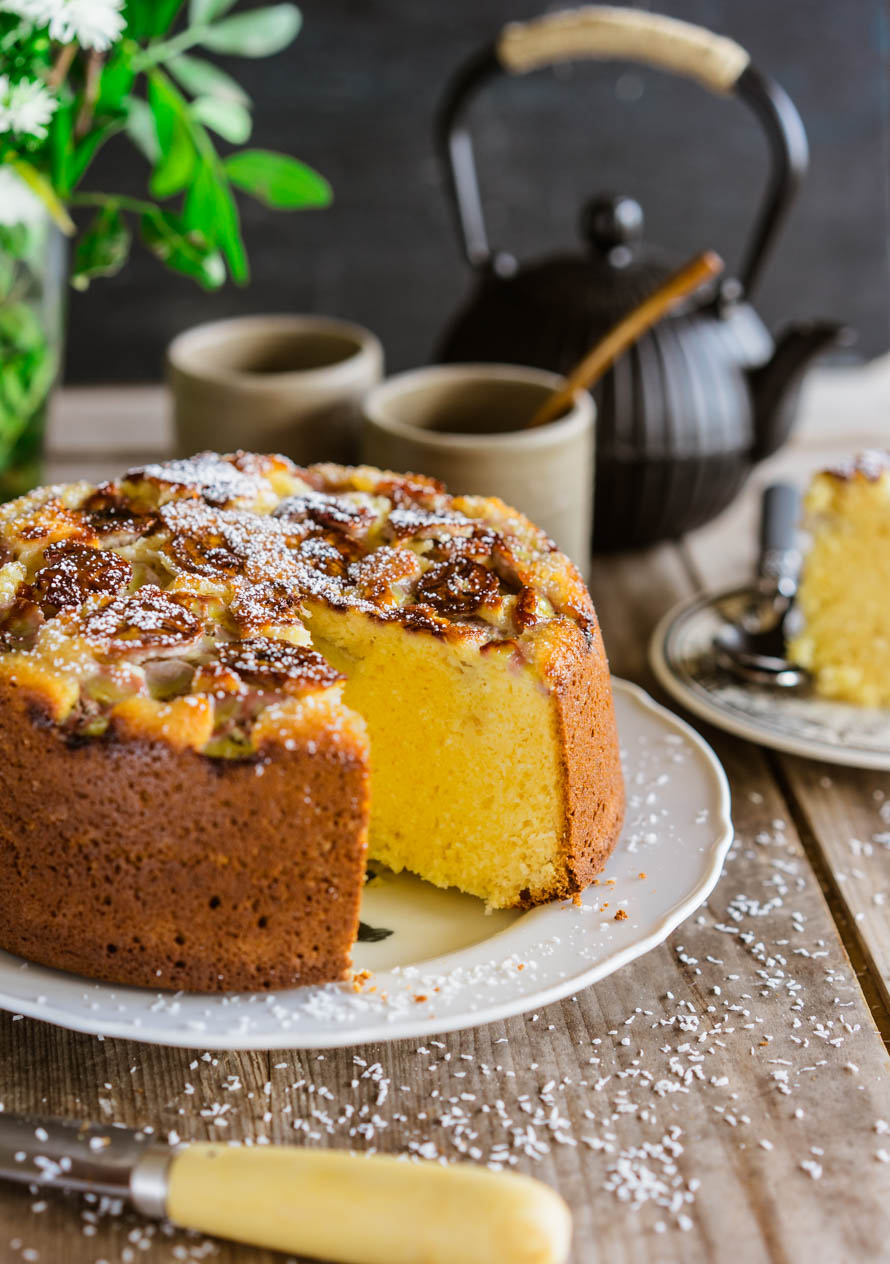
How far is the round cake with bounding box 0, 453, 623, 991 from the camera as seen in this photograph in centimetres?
155

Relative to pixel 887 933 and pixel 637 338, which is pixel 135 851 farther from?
pixel 637 338

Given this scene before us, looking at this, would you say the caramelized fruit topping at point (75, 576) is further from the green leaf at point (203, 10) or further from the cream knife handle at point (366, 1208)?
the green leaf at point (203, 10)

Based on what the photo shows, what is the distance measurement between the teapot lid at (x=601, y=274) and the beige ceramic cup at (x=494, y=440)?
173 mm

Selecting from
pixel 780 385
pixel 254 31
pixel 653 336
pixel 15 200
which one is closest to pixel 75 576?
pixel 15 200

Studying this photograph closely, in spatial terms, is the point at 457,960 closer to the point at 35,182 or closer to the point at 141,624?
the point at 141,624

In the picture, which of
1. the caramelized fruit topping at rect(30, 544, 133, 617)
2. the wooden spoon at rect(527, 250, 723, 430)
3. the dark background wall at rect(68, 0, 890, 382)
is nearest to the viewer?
the caramelized fruit topping at rect(30, 544, 133, 617)

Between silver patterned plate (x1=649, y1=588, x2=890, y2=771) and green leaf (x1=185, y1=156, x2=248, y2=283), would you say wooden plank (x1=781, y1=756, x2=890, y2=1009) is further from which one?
green leaf (x1=185, y1=156, x2=248, y2=283)

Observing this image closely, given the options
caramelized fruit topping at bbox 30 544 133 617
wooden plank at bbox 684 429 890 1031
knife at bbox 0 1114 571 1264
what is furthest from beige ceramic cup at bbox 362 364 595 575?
knife at bbox 0 1114 571 1264

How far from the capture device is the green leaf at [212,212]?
6.95 ft

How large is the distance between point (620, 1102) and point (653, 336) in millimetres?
1757

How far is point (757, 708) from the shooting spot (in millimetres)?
2338

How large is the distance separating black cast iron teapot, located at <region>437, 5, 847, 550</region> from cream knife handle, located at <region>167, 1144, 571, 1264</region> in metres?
1.82

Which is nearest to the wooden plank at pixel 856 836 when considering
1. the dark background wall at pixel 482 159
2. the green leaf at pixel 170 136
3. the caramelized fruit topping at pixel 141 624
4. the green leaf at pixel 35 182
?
the caramelized fruit topping at pixel 141 624

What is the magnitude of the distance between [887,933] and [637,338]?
1437mm
